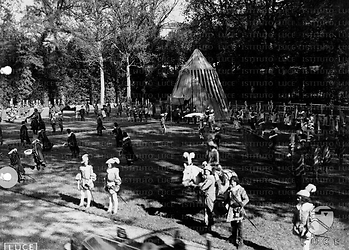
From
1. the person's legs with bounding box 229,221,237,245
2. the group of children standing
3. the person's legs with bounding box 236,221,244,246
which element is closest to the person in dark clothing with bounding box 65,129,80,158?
the group of children standing

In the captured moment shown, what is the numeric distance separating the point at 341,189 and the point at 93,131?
19.6 metres

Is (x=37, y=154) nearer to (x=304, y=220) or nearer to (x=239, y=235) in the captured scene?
(x=239, y=235)

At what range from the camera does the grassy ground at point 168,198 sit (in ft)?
37.9

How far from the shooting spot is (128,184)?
1675 cm

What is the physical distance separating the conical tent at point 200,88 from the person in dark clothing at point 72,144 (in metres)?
15.4

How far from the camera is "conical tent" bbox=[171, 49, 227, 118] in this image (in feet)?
117

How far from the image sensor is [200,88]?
35781 mm

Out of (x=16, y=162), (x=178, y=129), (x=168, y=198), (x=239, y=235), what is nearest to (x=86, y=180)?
(x=168, y=198)

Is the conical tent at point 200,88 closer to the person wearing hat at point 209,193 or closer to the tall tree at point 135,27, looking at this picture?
the tall tree at point 135,27

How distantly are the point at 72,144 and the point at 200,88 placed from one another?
16.7 metres

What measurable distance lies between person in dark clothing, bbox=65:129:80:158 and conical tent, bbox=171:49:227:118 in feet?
50.6

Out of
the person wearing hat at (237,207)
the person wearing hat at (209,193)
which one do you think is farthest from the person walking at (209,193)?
the person wearing hat at (237,207)

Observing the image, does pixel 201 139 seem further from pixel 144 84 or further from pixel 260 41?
pixel 144 84

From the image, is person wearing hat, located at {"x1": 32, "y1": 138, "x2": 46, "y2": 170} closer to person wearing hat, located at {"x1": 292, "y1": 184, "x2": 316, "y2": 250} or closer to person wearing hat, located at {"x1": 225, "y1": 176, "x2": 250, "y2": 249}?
person wearing hat, located at {"x1": 225, "y1": 176, "x2": 250, "y2": 249}
